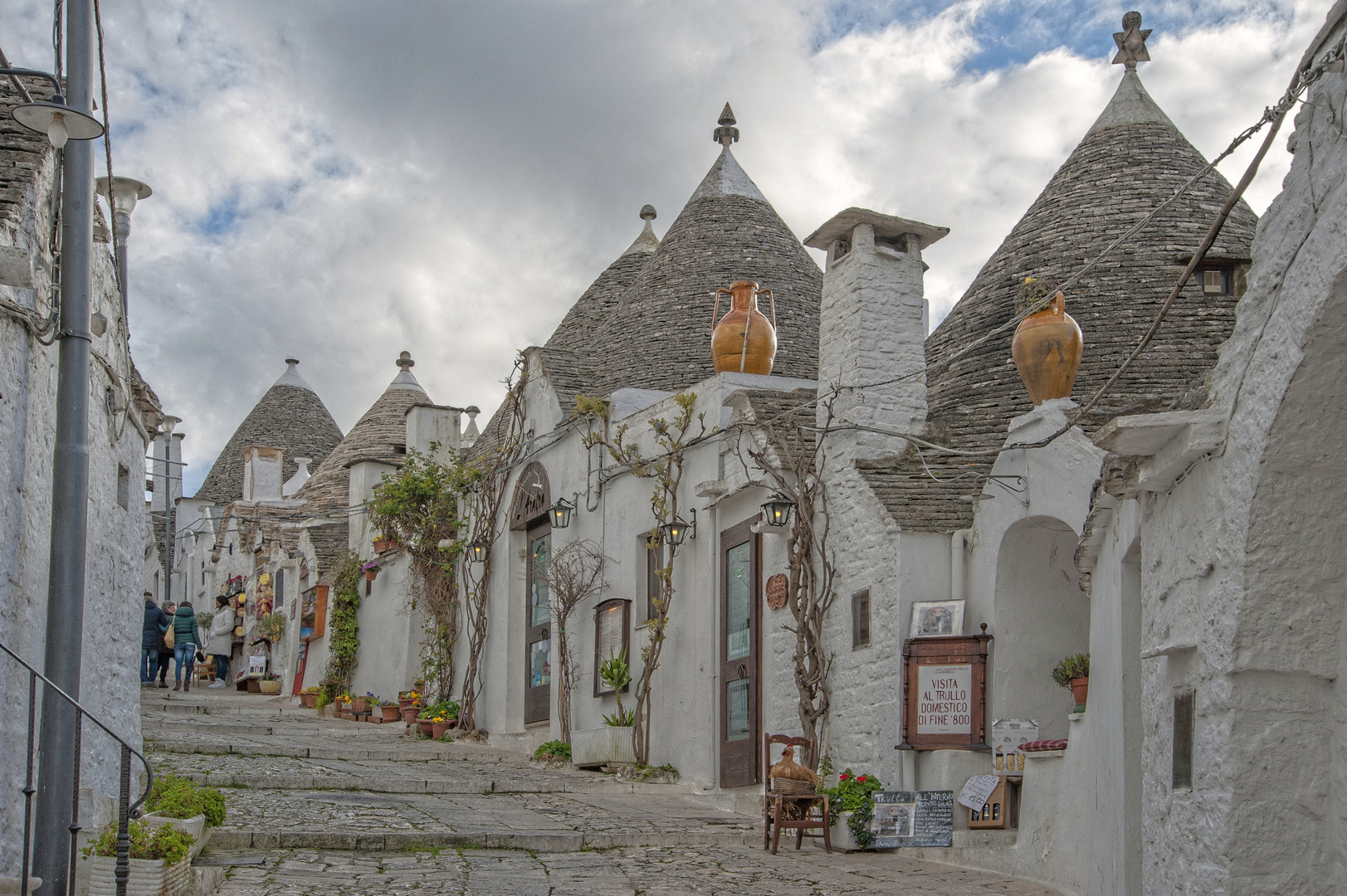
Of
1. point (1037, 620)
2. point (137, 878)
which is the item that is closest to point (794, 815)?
point (1037, 620)

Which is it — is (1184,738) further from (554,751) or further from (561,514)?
(561,514)

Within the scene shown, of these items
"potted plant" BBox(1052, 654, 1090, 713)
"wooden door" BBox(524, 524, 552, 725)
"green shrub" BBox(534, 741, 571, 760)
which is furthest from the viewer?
"wooden door" BBox(524, 524, 552, 725)

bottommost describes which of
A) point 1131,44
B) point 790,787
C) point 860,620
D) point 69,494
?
point 790,787

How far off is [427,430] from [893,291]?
37.2ft

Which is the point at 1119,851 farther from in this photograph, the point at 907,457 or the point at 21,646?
the point at 21,646

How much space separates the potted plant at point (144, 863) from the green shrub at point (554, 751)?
8.08 m

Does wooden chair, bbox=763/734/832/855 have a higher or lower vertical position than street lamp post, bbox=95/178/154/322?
lower

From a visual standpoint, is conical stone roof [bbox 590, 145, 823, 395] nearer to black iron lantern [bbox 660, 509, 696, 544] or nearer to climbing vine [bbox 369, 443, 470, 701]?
black iron lantern [bbox 660, 509, 696, 544]

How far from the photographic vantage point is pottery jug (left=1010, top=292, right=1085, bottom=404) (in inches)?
389

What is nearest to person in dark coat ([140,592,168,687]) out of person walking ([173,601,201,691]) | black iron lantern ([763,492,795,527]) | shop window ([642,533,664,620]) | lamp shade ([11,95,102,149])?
person walking ([173,601,201,691])

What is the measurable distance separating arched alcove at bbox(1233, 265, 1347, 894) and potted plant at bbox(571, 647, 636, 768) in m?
8.82

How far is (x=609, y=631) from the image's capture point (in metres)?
14.4

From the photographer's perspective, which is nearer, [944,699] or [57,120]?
[57,120]

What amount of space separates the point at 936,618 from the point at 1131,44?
821 cm
